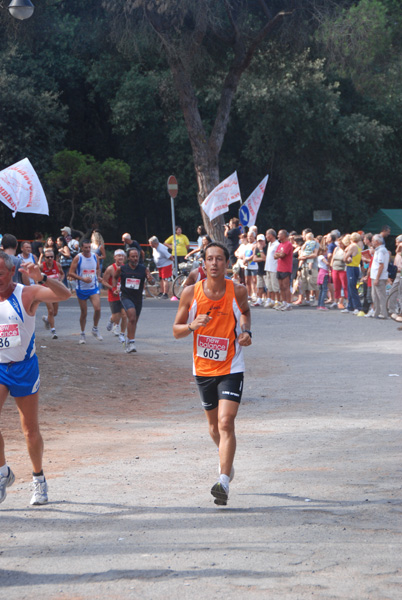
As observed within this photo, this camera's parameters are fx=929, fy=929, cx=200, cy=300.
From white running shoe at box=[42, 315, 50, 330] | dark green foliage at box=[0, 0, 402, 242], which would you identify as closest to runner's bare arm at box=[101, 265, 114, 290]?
white running shoe at box=[42, 315, 50, 330]

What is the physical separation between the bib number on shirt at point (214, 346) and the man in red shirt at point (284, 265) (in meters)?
14.9

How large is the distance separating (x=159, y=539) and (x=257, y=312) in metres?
16.5

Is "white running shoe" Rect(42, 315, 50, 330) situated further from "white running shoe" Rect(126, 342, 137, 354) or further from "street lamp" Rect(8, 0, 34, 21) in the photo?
"street lamp" Rect(8, 0, 34, 21)

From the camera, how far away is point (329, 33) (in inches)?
1080

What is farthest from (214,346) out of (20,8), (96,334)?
(20,8)

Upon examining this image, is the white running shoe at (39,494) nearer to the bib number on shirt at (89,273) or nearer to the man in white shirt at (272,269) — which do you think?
the bib number on shirt at (89,273)

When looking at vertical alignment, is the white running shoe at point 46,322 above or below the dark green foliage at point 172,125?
below

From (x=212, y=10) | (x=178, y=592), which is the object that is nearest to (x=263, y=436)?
(x=178, y=592)

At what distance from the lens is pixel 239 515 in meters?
6.10

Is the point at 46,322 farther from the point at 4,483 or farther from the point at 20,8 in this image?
the point at 4,483

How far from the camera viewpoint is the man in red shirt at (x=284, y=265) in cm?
2158

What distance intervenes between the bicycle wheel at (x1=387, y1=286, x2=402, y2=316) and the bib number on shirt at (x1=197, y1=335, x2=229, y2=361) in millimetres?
13614

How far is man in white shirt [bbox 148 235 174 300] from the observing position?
25.0 m

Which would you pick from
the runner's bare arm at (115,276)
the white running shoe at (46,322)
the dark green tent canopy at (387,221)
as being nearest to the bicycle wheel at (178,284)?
the white running shoe at (46,322)
